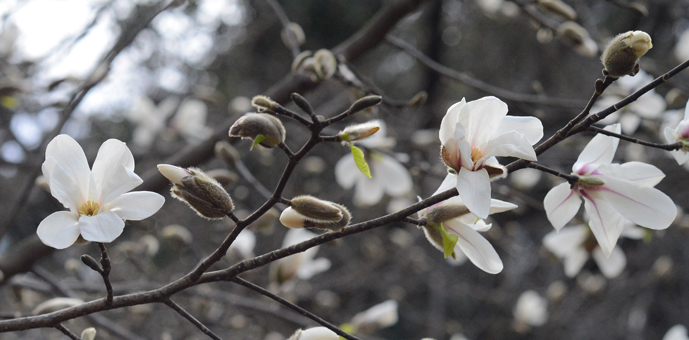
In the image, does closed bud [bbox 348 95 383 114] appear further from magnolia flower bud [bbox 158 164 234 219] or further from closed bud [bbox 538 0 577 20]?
closed bud [bbox 538 0 577 20]

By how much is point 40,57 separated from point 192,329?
4.02 ft

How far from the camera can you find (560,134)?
0.58 m

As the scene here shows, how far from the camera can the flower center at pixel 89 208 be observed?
625 millimetres

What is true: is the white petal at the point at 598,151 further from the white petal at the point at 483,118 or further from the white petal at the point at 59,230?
the white petal at the point at 59,230

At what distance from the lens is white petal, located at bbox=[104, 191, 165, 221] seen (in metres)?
0.60

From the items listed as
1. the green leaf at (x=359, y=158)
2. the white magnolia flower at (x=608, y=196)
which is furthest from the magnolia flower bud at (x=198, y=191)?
the white magnolia flower at (x=608, y=196)

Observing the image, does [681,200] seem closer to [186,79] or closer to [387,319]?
[387,319]

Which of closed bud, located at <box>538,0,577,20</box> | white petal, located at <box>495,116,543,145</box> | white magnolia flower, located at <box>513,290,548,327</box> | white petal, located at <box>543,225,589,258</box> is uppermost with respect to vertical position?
closed bud, located at <box>538,0,577,20</box>

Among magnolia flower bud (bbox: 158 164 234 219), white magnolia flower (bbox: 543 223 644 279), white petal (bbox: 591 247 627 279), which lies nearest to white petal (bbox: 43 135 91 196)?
magnolia flower bud (bbox: 158 164 234 219)

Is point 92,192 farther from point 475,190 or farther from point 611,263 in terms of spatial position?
point 611,263

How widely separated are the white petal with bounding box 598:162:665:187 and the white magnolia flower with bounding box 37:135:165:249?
23.0 inches

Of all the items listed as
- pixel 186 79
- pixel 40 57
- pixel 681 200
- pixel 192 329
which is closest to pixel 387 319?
pixel 192 329

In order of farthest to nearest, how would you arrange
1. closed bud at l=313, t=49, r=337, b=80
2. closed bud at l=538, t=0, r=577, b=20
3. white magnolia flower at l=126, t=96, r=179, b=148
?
1. white magnolia flower at l=126, t=96, r=179, b=148
2. closed bud at l=538, t=0, r=577, b=20
3. closed bud at l=313, t=49, r=337, b=80

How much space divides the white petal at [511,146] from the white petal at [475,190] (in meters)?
0.03
